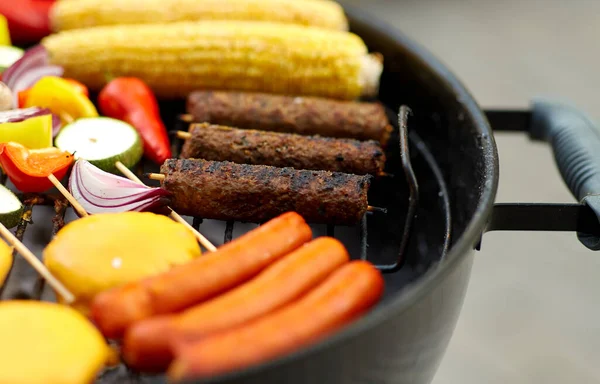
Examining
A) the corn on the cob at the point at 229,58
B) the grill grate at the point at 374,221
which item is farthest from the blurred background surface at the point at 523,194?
the corn on the cob at the point at 229,58

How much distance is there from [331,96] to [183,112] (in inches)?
25.9

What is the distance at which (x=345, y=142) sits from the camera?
217 centimetres

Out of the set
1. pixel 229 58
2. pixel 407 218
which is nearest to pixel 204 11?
pixel 229 58

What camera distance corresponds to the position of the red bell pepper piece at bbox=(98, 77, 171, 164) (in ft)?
7.63

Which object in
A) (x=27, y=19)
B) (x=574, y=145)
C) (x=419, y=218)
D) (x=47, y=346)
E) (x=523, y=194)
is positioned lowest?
(x=523, y=194)

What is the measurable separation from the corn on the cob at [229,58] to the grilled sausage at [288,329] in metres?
1.10

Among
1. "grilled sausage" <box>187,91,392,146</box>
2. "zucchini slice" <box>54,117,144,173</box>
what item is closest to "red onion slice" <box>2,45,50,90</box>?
"zucchini slice" <box>54,117,144,173</box>

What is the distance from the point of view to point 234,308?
1405 mm

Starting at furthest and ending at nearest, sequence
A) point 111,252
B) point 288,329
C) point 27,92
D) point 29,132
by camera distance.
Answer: point 27,92 < point 29,132 < point 111,252 < point 288,329

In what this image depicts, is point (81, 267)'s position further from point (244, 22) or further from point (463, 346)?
point (463, 346)

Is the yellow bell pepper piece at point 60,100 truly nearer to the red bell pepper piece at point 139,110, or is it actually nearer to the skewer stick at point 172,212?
the red bell pepper piece at point 139,110

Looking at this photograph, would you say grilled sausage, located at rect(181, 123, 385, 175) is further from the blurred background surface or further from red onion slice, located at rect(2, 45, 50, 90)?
the blurred background surface

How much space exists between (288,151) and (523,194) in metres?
2.27

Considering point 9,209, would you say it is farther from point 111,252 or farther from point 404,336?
point 404,336
